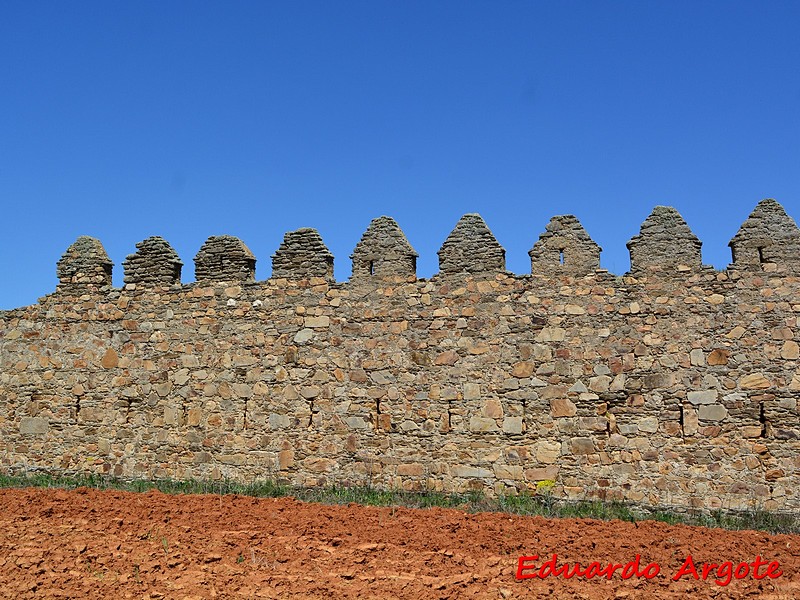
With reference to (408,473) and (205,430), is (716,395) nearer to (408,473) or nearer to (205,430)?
(408,473)

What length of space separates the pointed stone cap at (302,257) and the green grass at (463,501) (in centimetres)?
344

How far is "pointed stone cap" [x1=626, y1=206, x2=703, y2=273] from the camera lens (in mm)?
11570

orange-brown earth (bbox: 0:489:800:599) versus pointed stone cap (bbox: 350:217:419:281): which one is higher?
pointed stone cap (bbox: 350:217:419:281)

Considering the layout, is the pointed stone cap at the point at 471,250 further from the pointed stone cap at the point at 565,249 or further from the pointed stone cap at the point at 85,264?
the pointed stone cap at the point at 85,264

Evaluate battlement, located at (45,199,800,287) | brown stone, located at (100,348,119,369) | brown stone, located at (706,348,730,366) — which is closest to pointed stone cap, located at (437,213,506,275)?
battlement, located at (45,199,800,287)

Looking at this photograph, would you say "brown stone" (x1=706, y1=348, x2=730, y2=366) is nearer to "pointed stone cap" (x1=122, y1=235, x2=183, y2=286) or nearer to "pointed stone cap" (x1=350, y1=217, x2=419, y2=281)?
"pointed stone cap" (x1=350, y1=217, x2=419, y2=281)

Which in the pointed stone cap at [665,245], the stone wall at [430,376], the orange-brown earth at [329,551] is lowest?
the orange-brown earth at [329,551]

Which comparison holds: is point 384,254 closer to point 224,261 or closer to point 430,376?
point 430,376

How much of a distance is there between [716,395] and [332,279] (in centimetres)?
617

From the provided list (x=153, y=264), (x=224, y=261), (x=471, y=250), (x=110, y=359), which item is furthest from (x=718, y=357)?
(x=110, y=359)

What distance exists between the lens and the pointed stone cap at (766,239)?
1131 centimetres

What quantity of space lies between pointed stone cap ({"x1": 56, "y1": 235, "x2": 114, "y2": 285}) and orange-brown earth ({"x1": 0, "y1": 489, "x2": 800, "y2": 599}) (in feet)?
15.6

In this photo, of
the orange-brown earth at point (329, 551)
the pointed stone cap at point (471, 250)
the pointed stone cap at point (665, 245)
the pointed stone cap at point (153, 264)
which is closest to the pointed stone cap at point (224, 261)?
the pointed stone cap at point (153, 264)

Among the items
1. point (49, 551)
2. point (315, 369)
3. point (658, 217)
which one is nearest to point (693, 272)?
point (658, 217)
